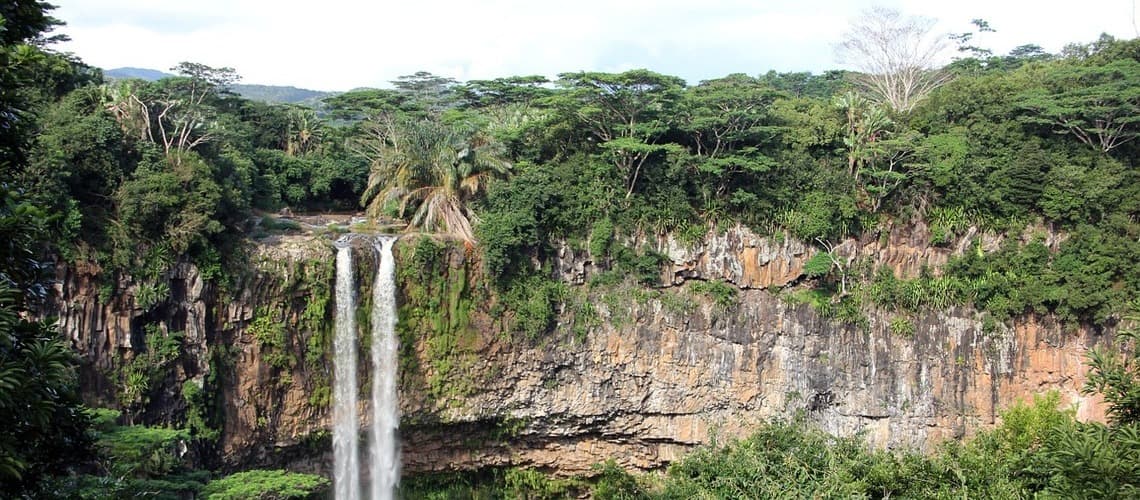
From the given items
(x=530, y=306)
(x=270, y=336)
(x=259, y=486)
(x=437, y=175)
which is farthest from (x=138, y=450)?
(x=437, y=175)

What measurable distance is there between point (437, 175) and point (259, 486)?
9.06 m

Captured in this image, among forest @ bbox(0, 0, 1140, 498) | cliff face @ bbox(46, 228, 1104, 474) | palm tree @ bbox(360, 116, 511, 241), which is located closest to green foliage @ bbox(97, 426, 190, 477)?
forest @ bbox(0, 0, 1140, 498)

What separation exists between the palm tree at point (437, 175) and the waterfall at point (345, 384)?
8.02 ft

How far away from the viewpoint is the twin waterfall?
59.7 feet

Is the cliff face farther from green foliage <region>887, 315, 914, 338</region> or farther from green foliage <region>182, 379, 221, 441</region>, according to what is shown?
green foliage <region>182, 379, 221, 441</region>

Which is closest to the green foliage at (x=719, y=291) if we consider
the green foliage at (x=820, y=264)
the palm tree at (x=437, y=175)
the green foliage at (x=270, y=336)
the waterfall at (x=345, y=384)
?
the green foliage at (x=820, y=264)

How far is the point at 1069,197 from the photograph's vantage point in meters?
19.6

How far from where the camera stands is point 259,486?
1421 cm

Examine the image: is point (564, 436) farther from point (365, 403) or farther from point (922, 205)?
point (922, 205)

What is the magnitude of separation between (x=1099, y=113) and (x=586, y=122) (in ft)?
43.5

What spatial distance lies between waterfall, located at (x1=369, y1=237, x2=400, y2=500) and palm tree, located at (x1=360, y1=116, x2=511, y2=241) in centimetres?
169

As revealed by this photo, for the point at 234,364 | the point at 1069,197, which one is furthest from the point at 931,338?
the point at 234,364

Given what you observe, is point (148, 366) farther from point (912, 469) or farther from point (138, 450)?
point (912, 469)

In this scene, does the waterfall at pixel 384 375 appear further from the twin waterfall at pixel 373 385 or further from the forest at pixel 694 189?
the forest at pixel 694 189
